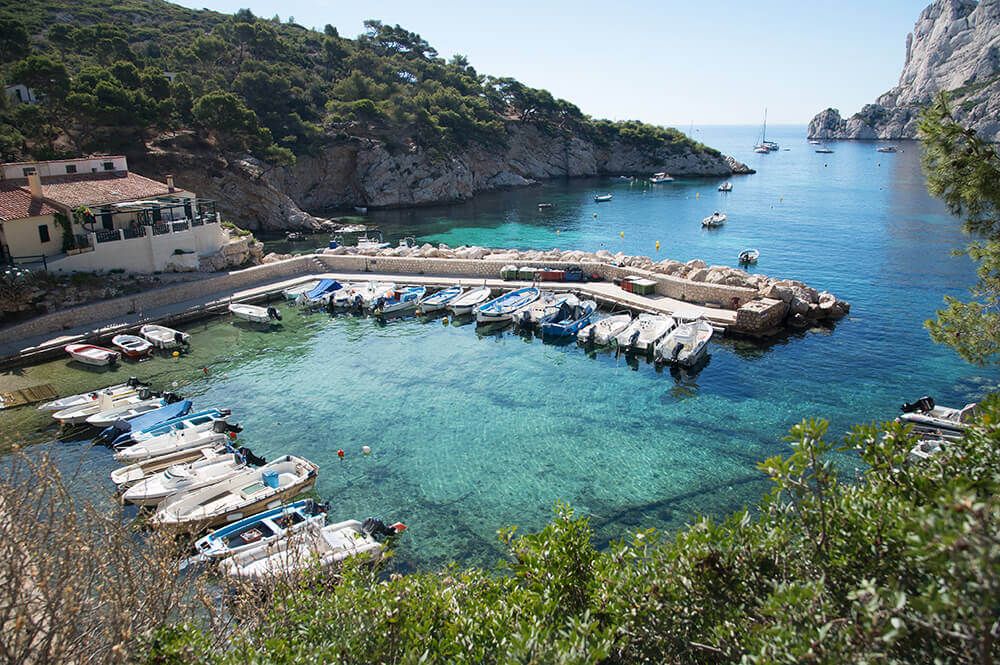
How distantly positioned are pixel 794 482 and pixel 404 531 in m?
11.0

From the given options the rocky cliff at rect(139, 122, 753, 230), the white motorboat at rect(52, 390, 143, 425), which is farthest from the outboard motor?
the rocky cliff at rect(139, 122, 753, 230)

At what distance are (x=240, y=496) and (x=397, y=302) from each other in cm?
1875

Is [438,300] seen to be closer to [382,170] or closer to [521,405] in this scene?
[521,405]

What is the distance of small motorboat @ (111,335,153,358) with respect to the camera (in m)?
26.5

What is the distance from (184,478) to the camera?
1664cm

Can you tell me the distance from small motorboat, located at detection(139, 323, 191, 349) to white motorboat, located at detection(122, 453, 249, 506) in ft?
38.6

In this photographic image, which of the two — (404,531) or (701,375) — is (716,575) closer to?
(404,531)

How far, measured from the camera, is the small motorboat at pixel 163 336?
27.5m

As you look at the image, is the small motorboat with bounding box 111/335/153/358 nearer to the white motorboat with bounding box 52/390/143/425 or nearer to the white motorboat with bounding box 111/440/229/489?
the white motorboat with bounding box 52/390/143/425

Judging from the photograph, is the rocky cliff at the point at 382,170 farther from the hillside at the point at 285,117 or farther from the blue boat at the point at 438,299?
the blue boat at the point at 438,299

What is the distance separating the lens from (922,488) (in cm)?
593

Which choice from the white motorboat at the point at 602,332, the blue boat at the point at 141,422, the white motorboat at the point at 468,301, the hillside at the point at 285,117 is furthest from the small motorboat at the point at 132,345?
the hillside at the point at 285,117

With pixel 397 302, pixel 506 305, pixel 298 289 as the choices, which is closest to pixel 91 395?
pixel 298 289

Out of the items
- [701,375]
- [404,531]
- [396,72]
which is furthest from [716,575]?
[396,72]
